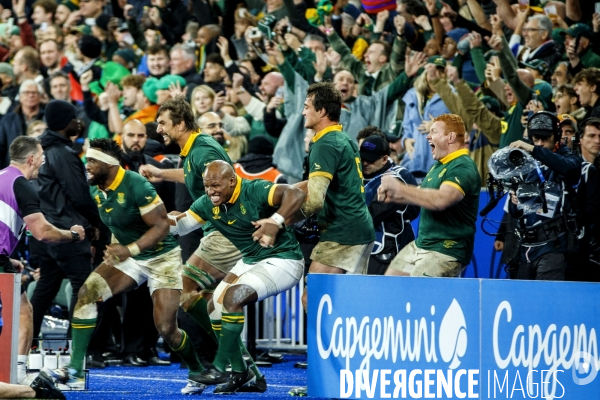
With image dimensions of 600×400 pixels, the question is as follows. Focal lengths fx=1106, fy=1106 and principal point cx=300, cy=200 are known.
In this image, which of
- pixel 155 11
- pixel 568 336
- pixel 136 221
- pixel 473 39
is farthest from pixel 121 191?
pixel 155 11

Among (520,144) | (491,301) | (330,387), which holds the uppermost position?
(520,144)

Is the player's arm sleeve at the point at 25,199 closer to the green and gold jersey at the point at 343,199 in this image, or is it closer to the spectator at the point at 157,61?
the green and gold jersey at the point at 343,199

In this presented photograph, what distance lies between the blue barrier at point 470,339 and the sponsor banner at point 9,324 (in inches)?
93.9

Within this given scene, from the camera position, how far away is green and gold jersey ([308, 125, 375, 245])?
8727 mm

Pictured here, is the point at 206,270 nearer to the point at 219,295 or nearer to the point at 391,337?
the point at 219,295

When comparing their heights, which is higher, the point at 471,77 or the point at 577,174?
the point at 471,77

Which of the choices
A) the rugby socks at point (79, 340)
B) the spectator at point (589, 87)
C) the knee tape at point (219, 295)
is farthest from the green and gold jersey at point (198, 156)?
the spectator at point (589, 87)

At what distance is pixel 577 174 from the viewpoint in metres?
9.22

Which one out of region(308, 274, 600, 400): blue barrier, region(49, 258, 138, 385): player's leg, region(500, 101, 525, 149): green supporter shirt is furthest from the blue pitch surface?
region(500, 101, 525, 149): green supporter shirt

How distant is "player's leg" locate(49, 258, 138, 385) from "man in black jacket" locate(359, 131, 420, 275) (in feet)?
7.61

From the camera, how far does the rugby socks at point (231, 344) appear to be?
27.8 ft

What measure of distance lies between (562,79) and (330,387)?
5.76m

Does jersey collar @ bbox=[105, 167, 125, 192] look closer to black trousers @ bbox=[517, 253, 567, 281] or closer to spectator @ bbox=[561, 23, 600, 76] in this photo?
black trousers @ bbox=[517, 253, 567, 281]

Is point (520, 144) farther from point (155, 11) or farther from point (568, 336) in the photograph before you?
point (155, 11)
